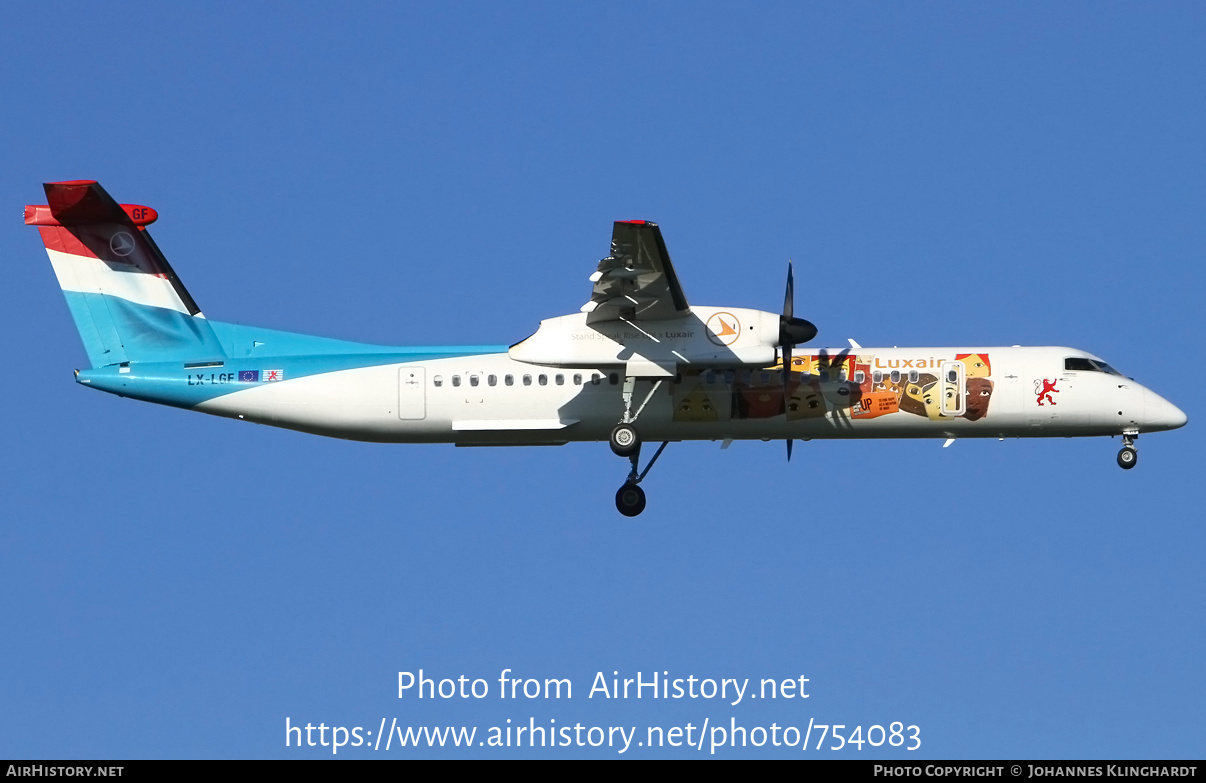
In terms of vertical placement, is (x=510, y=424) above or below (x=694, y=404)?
below

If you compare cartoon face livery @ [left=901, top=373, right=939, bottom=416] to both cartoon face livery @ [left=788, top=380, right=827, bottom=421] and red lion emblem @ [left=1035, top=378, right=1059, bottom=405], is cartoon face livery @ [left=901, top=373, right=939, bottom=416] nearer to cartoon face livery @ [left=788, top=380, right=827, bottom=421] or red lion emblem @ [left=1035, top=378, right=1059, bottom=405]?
cartoon face livery @ [left=788, top=380, right=827, bottom=421]

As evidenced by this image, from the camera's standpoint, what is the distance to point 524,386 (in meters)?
26.2

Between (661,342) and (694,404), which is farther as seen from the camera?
(694,404)

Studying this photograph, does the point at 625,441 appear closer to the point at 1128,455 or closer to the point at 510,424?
the point at 510,424

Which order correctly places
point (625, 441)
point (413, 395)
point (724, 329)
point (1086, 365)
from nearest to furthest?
point (724, 329) → point (625, 441) → point (413, 395) → point (1086, 365)

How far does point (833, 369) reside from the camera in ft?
86.6

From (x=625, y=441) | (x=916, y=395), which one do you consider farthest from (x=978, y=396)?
(x=625, y=441)

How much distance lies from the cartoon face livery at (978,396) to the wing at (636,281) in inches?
198

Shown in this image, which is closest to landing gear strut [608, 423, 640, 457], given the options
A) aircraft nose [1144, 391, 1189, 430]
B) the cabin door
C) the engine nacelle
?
the engine nacelle

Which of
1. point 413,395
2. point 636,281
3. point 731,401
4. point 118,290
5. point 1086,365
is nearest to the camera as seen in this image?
point 636,281

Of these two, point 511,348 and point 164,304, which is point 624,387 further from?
point 164,304

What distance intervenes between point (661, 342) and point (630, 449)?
6.34ft

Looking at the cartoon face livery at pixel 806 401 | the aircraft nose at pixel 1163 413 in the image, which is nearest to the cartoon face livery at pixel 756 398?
the cartoon face livery at pixel 806 401
